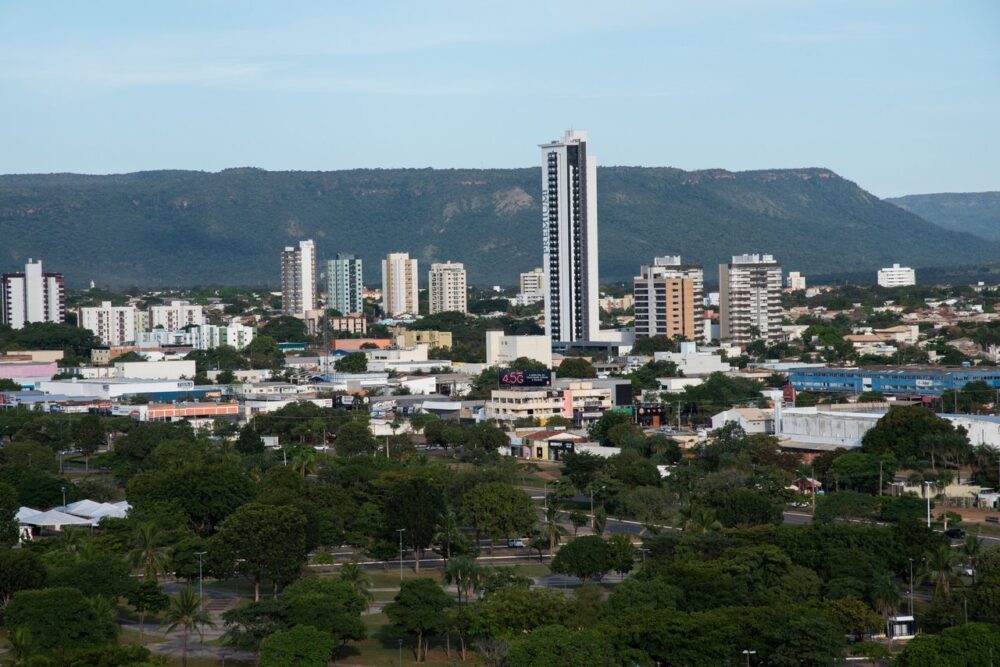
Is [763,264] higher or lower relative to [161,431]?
higher

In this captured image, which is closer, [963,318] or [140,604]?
[140,604]

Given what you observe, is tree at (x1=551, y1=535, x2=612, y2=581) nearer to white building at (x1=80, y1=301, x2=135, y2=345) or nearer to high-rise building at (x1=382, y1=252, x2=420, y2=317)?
white building at (x1=80, y1=301, x2=135, y2=345)

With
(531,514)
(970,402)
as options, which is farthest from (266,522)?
(970,402)

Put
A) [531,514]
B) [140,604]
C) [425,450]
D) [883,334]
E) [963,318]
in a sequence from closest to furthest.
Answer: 1. [140,604]
2. [531,514]
3. [425,450]
4. [883,334]
5. [963,318]

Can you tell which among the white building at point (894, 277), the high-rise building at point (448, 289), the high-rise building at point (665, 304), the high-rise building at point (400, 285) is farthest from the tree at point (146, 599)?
the white building at point (894, 277)

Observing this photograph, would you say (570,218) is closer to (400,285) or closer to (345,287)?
(345,287)

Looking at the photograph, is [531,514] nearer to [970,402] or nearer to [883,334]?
[970,402]
